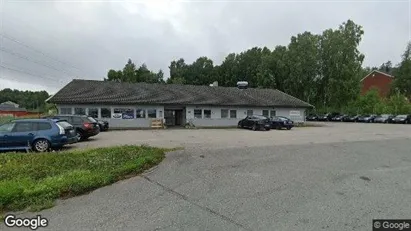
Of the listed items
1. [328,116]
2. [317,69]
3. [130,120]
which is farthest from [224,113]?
[328,116]

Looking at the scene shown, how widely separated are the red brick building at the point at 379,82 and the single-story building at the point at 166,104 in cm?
3649

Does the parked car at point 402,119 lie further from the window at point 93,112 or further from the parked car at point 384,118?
the window at point 93,112

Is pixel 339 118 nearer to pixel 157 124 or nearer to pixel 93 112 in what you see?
pixel 157 124

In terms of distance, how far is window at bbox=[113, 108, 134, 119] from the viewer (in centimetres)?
2986

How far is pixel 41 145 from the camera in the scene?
1280cm

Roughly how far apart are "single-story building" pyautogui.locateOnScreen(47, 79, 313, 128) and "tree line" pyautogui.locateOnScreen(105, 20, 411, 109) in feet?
36.1

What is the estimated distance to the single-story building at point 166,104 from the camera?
29234 millimetres

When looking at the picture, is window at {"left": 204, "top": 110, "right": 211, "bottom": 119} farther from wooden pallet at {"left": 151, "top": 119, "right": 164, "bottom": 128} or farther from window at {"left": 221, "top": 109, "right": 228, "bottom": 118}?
wooden pallet at {"left": 151, "top": 119, "right": 164, "bottom": 128}

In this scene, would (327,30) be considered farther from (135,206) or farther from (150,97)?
(135,206)

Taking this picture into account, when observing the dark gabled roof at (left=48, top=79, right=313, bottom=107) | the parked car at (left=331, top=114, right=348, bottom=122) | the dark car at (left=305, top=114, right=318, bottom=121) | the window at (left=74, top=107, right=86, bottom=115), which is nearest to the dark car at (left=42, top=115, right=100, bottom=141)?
the dark gabled roof at (left=48, top=79, right=313, bottom=107)

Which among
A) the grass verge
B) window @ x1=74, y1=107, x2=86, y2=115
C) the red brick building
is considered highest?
the red brick building

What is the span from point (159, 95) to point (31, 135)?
21.0m

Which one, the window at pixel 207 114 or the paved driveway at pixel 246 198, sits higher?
the window at pixel 207 114

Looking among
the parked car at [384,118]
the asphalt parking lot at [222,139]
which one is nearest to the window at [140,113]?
the asphalt parking lot at [222,139]
